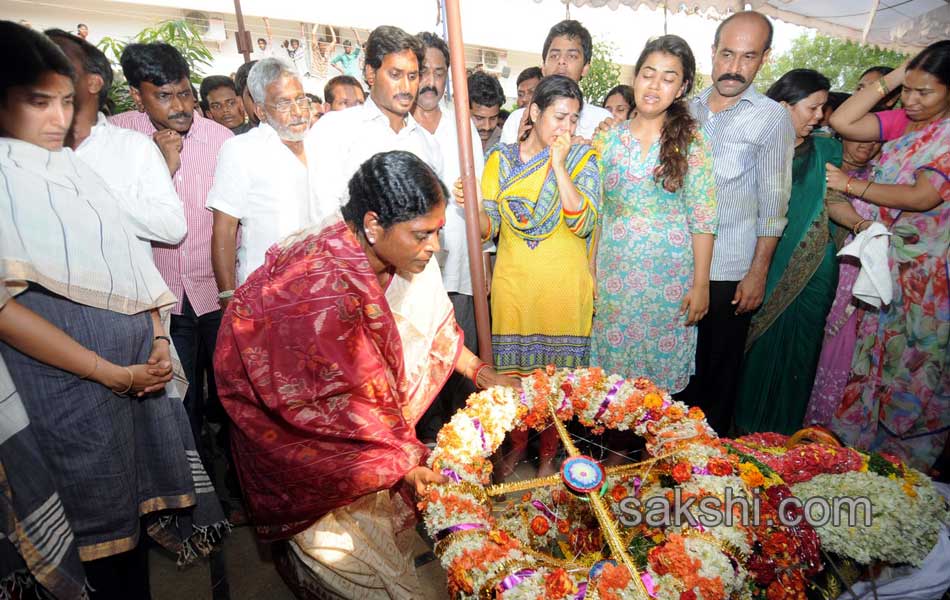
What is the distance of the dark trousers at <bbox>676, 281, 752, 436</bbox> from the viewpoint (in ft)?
10.9

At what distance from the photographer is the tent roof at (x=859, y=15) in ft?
21.5

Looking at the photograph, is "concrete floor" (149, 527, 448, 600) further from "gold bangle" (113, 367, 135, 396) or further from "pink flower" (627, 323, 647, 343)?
"pink flower" (627, 323, 647, 343)

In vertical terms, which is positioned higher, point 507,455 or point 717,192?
point 717,192

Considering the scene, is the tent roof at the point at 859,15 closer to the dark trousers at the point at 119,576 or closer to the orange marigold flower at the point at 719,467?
the orange marigold flower at the point at 719,467

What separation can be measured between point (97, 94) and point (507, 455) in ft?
9.13

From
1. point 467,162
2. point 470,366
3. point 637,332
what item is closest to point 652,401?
point 470,366

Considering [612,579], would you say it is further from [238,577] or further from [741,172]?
[741,172]

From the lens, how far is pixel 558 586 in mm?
1430

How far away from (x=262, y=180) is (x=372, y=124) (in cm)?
76

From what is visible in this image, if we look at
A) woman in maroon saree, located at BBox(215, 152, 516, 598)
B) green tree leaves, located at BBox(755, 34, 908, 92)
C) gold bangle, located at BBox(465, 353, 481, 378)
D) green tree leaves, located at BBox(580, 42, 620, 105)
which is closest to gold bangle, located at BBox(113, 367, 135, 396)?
woman in maroon saree, located at BBox(215, 152, 516, 598)

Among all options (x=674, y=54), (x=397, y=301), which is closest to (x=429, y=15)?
(x=674, y=54)

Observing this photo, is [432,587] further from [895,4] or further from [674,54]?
[895,4]

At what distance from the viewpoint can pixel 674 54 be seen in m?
2.78

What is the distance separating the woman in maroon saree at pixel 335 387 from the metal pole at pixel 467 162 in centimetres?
25
